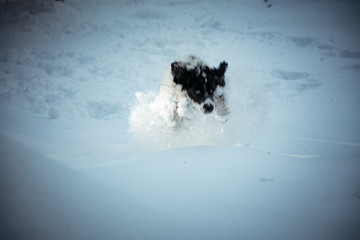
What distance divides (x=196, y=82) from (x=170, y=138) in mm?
527

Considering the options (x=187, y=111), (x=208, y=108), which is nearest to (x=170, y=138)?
(x=187, y=111)

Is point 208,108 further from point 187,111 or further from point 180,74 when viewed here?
point 180,74

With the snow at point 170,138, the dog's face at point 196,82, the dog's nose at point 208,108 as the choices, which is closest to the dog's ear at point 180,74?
the dog's face at point 196,82

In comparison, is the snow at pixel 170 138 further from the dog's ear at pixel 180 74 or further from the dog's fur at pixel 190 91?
the dog's ear at pixel 180 74

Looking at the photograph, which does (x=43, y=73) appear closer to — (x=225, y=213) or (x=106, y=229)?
(x=106, y=229)

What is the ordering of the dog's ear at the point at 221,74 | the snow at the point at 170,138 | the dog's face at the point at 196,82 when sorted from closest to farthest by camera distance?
the snow at the point at 170,138
the dog's face at the point at 196,82
the dog's ear at the point at 221,74

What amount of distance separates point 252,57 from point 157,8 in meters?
3.52

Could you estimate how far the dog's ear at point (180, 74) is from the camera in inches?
62.4

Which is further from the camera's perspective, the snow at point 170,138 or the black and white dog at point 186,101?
the black and white dog at point 186,101

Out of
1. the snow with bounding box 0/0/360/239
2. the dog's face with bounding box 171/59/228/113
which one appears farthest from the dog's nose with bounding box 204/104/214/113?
the snow with bounding box 0/0/360/239

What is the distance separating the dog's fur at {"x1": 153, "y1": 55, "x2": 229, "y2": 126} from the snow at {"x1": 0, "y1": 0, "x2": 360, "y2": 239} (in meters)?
0.18

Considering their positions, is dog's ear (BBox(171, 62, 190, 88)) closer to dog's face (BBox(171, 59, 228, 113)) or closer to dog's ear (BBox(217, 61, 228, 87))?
dog's face (BBox(171, 59, 228, 113))

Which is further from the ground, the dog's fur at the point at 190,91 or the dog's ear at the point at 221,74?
the dog's ear at the point at 221,74

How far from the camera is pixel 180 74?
1.59 meters
